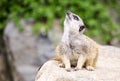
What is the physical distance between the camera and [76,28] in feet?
17.3

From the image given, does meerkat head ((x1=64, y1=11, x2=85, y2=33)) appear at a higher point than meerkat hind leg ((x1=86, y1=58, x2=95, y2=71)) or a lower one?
higher

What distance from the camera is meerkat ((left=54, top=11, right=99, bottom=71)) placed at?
5254 millimetres

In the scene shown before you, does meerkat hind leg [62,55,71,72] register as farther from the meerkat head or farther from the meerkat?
the meerkat head

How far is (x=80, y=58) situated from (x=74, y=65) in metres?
0.25

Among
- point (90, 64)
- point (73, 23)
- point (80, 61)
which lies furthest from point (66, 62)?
point (73, 23)

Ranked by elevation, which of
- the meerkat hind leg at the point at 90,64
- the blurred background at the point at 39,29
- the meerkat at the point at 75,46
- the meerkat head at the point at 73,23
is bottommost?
the blurred background at the point at 39,29

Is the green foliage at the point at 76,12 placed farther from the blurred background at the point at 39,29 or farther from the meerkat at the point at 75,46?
the meerkat at the point at 75,46

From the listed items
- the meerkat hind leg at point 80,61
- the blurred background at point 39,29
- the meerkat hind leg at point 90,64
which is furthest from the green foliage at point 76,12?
the meerkat hind leg at point 80,61

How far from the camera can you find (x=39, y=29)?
32.2 feet

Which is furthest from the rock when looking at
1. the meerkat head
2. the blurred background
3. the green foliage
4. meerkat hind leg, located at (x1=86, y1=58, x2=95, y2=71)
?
the green foliage

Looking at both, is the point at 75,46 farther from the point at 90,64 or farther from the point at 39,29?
the point at 39,29

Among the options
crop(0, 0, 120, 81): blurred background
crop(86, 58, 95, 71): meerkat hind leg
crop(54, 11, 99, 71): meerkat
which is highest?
crop(54, 11, 99, 71): meerkat

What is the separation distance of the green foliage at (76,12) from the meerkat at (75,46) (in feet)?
15.0

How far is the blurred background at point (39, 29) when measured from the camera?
31.6 feet
